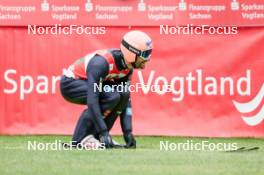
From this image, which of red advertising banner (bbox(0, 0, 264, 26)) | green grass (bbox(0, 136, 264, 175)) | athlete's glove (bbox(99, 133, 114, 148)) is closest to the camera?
green grass (bbox(0, 136, 264, 175))

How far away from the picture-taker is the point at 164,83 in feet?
42.3

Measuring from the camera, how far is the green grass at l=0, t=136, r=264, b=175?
24.3 ft

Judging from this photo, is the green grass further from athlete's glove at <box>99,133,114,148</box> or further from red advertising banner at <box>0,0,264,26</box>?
red advertising banner at <box>0,0,264,26</box>

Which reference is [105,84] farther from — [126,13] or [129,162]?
[126,13]

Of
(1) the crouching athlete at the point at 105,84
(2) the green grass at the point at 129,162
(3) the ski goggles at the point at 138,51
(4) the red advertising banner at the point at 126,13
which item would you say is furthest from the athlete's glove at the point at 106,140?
(4) the red advertising banner at the point at 126,13

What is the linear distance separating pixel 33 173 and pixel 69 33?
5907 mm

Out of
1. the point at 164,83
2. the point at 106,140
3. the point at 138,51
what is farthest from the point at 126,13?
the point at 106,140

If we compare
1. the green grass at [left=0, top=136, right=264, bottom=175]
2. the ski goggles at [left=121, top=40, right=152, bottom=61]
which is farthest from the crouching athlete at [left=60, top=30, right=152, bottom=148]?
the green grass at [left=0, top=136, right=264, bottom=175]

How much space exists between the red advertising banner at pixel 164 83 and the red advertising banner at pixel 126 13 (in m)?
0.15

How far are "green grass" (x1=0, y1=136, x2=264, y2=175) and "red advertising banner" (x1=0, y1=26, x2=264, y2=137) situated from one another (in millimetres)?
3183

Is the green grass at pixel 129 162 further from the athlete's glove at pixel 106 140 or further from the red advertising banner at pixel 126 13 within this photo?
the red advertising banner at pixel 126 13

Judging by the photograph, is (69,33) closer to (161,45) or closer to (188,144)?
(161,45)

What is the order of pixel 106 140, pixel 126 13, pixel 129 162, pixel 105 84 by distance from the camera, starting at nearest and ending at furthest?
pixel 129 162, pixel 106 140, pixel 105 84, pixel 126 13

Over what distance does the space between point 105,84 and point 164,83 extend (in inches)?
118
